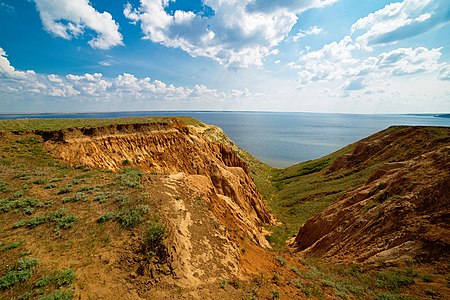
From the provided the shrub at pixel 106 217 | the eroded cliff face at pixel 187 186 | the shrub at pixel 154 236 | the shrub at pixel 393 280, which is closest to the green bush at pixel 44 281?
the shrub at pixel 106 217

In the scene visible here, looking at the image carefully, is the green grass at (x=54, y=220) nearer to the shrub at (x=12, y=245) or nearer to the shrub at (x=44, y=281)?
the shrub at (x=12, y=245)

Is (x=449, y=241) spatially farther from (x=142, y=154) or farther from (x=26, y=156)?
(x=26, y=156)

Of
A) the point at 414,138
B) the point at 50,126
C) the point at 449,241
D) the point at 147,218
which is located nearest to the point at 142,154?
the point at 50,126

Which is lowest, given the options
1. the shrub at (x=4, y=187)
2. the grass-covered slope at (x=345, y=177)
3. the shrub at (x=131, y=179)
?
the grass-covered slope at (x=345, y=177)

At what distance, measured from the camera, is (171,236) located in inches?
377

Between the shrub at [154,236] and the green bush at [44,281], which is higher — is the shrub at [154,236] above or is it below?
above

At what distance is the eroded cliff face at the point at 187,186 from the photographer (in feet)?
31.8

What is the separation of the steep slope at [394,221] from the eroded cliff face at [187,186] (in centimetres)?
630

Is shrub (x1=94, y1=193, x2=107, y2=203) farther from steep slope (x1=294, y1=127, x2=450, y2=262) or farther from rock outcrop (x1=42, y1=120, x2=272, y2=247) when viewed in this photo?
steep slope (x1=294, y1=127, x2=450, y2=262)

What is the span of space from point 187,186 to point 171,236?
5.26 meters

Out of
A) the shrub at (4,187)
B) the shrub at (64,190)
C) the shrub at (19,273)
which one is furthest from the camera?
the shrub at (64,190)

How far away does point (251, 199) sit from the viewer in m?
29.8

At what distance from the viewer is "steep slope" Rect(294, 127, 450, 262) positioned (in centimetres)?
1302

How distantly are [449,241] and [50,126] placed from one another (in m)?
Result: 36.3
